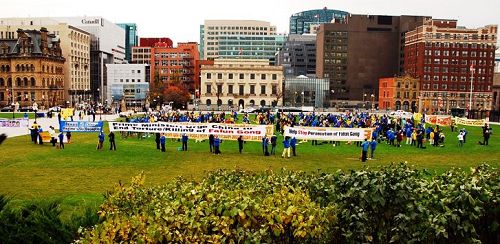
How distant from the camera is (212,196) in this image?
319 inches

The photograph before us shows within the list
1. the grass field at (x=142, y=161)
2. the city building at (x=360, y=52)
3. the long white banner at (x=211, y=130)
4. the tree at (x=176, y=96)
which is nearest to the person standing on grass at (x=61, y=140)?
the grass field at (x=142, y=161)

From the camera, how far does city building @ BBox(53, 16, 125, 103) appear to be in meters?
149

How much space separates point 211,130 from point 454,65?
356 ft

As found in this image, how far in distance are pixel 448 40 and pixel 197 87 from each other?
75.0m

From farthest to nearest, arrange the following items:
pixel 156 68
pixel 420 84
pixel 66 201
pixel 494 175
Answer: pixel 156 68, pixel 420 84, pixel 66 201, pixel 494 175

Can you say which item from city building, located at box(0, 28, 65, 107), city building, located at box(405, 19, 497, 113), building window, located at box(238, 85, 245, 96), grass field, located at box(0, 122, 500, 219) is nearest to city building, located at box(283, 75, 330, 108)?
building window, located at box(238, 85, 245, 96)

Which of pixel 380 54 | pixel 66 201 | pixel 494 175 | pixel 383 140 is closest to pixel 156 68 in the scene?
pixel 380 54

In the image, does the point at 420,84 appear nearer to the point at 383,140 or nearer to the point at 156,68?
the point at 156,68

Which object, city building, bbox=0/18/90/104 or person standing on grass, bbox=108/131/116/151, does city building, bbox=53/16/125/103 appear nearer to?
city building, bbox=0/18/90/104

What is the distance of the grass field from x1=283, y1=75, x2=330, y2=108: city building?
106853 mm

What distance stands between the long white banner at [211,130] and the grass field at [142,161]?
3.43 ft

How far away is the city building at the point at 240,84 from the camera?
12656cm

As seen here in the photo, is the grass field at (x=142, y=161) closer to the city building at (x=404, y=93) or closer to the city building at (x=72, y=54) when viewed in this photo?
the city building at (x=404, y=93)

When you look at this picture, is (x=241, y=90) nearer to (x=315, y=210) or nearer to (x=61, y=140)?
(x=61, y=140)
